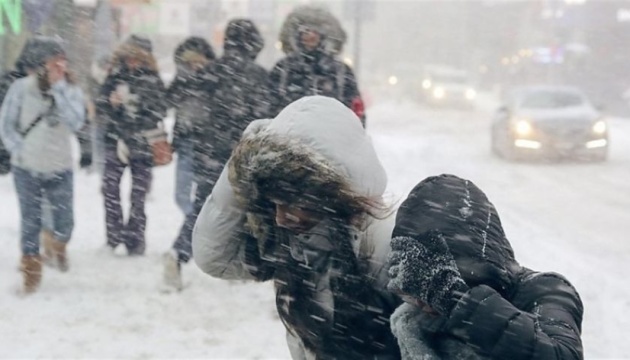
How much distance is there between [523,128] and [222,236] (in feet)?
47.9

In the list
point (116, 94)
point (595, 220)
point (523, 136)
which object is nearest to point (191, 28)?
point (523, 136)

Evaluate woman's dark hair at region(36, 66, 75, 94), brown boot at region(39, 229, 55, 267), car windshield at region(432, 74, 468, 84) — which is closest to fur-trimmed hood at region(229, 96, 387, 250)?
woman's dark hair at region(36, 66, 75, 94)

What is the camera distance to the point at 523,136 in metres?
16.2

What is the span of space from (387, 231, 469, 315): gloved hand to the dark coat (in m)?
5.30

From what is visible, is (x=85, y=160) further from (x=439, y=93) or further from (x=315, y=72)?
(x=439, y=93)

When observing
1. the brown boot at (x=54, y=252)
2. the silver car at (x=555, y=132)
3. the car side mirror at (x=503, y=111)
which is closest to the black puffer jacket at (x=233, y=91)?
the brown boot at (x=54, y=252)

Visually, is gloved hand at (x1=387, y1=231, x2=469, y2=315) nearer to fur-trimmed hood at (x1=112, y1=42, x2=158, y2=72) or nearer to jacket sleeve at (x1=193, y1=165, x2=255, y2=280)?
jacket sleeve at (x1=193, y1=165, x2=255, y2=280)

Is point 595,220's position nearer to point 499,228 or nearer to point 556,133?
point 556,133

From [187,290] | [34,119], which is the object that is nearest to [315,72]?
[187,290]

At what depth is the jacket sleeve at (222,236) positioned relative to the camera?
2.37 metres

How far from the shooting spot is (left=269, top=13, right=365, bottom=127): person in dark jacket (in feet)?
17.7

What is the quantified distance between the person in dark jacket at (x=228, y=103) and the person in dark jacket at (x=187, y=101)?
0.41ft

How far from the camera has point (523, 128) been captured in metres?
16.3

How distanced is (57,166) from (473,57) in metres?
70.0
